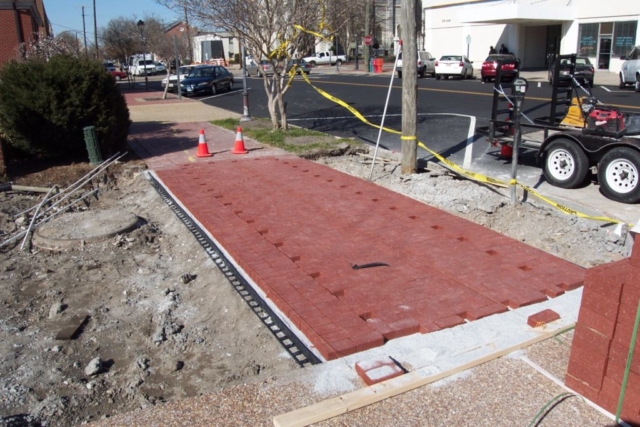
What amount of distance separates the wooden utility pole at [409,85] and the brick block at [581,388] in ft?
21.3

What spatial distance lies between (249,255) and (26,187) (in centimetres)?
568

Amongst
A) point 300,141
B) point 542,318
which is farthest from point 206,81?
point 542,318

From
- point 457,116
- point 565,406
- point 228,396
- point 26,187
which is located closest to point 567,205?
point 565,406

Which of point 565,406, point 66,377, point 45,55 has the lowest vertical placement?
point 66,377

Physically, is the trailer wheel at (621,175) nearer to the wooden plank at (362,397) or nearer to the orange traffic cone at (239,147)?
the wooden plank at (362,397)

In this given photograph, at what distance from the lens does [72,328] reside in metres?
5.53

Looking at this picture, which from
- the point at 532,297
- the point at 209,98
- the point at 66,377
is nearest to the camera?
the point at 66,377

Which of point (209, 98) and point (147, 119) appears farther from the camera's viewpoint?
point (209, 98)

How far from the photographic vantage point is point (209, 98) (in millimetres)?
28516

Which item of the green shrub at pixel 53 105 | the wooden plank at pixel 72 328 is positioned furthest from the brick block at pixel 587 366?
the green shrub at pixel 53 105

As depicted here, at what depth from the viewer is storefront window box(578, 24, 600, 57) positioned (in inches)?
1448

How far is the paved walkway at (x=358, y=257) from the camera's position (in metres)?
5.00

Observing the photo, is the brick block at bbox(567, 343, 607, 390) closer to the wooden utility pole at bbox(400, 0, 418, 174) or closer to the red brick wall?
the red brick wall

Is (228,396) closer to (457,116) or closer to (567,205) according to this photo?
(567,205)
